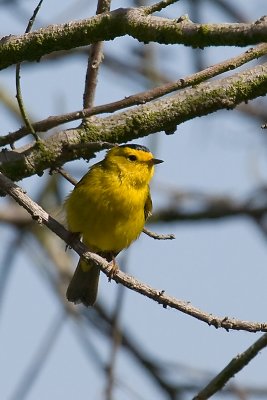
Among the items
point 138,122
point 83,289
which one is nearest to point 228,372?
point 138,122

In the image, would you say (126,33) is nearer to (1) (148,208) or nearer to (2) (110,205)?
(2) (110,205)

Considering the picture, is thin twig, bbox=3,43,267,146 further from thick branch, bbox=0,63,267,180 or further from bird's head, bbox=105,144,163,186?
bird's head, bbox=105,144,163,186

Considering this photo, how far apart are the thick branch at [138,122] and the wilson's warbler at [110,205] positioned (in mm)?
1153

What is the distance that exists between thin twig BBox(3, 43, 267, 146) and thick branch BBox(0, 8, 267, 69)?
43 centimetres

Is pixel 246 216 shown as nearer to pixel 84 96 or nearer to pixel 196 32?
pixel 84 96

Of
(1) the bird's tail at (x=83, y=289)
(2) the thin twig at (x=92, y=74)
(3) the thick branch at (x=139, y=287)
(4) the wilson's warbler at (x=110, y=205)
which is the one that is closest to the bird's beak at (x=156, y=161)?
(4) the wilson's warbler at (x=110, y=205)

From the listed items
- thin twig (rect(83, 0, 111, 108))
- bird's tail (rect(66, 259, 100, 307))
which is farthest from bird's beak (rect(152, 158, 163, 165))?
thin twig (rect(83, 0, 111, 108))

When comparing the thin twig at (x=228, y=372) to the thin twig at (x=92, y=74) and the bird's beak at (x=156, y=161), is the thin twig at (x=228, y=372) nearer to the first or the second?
the thin twig at (x=92, y=74)

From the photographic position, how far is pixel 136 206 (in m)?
5.44

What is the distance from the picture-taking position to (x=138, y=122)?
383 cm

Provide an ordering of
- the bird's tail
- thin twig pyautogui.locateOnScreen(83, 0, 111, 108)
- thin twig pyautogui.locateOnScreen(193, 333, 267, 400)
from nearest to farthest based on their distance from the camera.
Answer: thin twig pyautogui.locateOnScreen(193, 333, 267, 400) → thin twig pyautogui.locateOnScreen(83, 0, 111, 108) → the bird's tail

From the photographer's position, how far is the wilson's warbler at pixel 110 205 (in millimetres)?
5230

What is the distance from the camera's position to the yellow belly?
205 inches

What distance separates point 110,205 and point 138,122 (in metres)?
1.56
